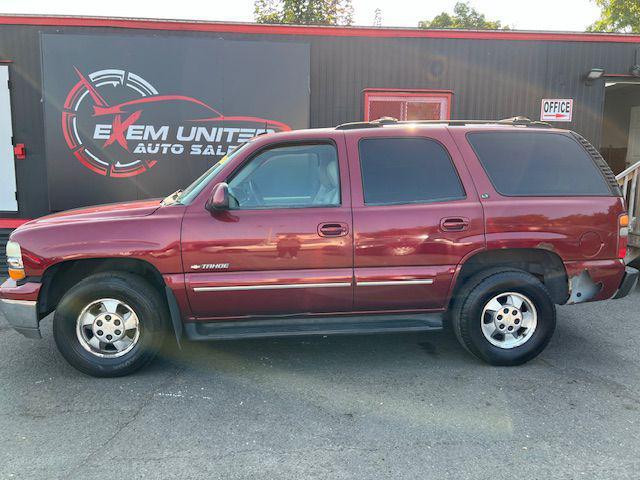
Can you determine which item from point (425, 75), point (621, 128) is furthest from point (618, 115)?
point (425, 75)

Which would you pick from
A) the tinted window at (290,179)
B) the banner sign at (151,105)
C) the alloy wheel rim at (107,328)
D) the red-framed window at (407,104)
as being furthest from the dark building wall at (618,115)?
the alloy wheel rim at (107,328)

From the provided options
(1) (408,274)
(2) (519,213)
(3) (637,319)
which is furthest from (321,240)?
(3) (637,319)

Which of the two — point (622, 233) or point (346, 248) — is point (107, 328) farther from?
point (622, 233)

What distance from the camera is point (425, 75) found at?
7941mm

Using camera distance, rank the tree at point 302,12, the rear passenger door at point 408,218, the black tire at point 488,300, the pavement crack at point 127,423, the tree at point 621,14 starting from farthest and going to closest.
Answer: the tree at point 302,12
the tree at point 621,14
the black tire at point 488,300
the rear passenger door at point 408,218
the pavement crack at point 127,423

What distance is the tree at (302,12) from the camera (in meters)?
32.6

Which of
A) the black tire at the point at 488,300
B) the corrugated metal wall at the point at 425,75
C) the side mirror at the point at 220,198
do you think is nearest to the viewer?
the side mirror at the point at 220,198

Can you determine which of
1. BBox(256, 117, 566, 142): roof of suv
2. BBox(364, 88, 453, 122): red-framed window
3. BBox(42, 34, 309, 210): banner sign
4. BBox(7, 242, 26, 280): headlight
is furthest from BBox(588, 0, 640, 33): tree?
BBox(7, 242, 26, 280): headlight

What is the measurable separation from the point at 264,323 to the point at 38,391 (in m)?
1.71

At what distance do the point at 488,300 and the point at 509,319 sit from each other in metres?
0.24

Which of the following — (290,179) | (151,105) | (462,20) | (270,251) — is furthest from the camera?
(462,20)

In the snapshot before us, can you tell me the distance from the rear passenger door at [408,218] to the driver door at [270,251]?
4.7 inches

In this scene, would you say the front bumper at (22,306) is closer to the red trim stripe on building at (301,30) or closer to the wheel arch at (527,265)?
the wheel arch at (527,265)

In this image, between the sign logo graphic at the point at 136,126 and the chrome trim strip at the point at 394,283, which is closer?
the chrome trim strip at the point at 394,283
